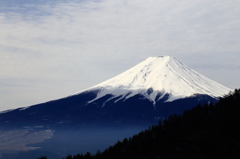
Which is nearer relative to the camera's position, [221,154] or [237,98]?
[221,154]

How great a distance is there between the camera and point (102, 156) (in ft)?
359

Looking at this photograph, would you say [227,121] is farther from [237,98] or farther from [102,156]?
[102,156]

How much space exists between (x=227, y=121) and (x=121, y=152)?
36072mm

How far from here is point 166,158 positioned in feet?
274

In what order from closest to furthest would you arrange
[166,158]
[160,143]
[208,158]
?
[208,158], [166,158], [160,143]

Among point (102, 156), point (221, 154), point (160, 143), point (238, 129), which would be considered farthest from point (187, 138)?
point (221, 154)

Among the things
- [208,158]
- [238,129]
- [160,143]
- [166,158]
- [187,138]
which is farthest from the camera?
[160,143]

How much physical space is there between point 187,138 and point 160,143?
1040cm

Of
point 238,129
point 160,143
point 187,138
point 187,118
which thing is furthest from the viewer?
point 187,118

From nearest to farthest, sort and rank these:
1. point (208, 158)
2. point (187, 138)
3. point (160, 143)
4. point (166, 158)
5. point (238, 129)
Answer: point (208, 158)
point (238, 129)
point (166, 158)
point (187, 138)
point (160, 143)

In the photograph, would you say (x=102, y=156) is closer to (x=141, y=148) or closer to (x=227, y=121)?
(x=141, y=148)

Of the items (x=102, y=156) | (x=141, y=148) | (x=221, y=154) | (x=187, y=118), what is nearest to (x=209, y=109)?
(x=187, y=118)

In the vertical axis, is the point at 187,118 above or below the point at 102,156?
above

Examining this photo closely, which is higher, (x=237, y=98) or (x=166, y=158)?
(x=237, y=98)
